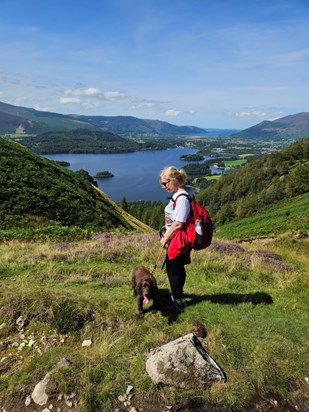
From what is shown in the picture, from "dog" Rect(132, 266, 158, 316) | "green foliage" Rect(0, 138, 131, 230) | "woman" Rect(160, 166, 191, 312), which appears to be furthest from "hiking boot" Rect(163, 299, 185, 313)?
"green foliage" Rect(0, 138, 131, 230)

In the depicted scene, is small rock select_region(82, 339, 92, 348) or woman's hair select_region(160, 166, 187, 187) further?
woman's hair select_region(160, 166, 187, 187)

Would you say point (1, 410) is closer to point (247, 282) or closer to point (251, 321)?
point (251, 321)

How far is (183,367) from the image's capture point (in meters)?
4.57

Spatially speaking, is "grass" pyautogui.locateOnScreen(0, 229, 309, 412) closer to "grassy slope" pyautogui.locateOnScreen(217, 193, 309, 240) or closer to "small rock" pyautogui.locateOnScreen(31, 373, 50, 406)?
"small rock" pyautogui.locateOnScreen(31, 373, 50, 406)

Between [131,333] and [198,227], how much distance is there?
7.57 feet

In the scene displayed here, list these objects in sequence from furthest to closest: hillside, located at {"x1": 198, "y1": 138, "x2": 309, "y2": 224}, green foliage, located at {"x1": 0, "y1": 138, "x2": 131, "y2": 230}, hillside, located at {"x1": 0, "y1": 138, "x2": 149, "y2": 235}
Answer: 1. hillside, located at {"x1": 198, "y1": 138, "x2": 309, "y2": 224}
2. green foliage, located at {"x1": 0, "y1": 138, "x2": 131, "y2": 230}
3. hillside, located at {"x1": 0, "y1": 138, "x2": 149, "y2": 235}

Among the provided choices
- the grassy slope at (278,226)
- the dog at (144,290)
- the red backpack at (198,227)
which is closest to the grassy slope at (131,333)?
the dog at (144,290)

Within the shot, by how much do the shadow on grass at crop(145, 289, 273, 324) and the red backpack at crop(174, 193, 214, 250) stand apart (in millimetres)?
1720

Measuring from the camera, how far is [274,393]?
4.55 m

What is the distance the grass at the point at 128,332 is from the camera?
170 inches

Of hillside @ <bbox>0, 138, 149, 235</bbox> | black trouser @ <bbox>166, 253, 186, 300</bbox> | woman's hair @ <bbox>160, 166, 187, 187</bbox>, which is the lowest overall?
hillside @ <bbox>0, 138, 149, 235</bbox>

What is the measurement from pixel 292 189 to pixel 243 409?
11166cm

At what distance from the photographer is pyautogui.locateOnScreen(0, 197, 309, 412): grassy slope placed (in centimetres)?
432

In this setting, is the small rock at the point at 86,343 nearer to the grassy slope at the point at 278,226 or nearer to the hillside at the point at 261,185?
the grassy slope at the point at 278,226
